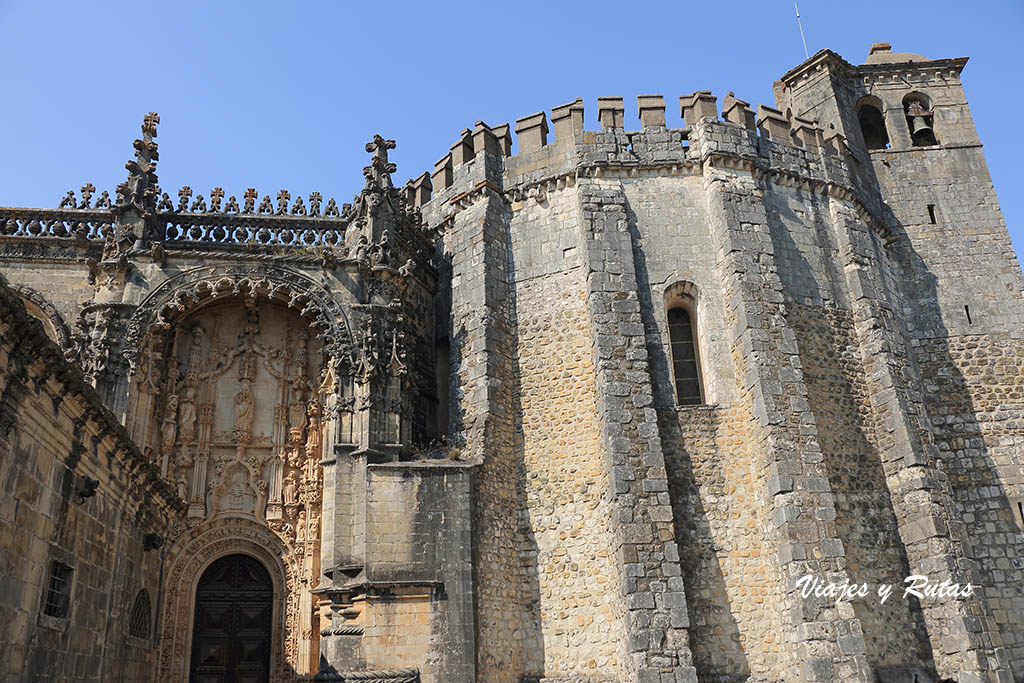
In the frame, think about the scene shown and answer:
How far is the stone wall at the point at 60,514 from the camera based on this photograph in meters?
5.80

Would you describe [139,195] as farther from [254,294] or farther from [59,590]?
[59,590]

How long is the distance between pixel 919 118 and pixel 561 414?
35.2 feet

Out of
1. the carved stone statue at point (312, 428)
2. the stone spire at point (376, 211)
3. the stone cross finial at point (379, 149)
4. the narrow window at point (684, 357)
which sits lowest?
the carved stone statue at point (312, 428)

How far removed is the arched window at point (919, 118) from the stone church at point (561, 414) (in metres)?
3.14

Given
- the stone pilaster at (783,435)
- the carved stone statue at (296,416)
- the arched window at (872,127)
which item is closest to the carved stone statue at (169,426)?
the carved stone statue at (296,416)

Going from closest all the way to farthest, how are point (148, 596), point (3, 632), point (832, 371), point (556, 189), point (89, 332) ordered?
point (3, 632) → point (148, 596) → point (89, 332) → point (832, 371) → point (556, 189)

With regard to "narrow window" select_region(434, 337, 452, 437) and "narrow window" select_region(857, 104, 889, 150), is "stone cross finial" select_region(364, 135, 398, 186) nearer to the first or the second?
"narrow window" select_region(434, 337, 452, 437)

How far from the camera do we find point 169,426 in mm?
12117

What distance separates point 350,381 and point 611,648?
17.7ft

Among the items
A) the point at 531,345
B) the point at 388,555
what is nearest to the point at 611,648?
the point at 388,555

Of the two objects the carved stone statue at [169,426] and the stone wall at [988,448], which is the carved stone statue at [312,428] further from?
the stone wall at [988,448]

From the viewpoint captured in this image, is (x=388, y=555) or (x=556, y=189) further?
(x=556, y=189)

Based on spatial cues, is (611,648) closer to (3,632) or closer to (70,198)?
(3,632)

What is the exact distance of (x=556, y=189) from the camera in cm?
1409
